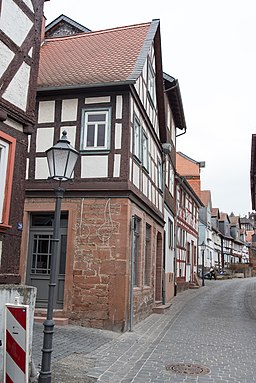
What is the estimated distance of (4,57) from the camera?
6.74 meters

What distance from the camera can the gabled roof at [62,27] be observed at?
19016 mm

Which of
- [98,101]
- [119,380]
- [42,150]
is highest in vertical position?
[98,101]

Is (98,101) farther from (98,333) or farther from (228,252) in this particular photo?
(228,252)

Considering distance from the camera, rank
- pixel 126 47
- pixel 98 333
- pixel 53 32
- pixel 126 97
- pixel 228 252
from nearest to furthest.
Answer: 1. pixel 98 333
2. pixel 126 97
3. pixel 126 47
4. pixel 53 32
5. pixel 228 252

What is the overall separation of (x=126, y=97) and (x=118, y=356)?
661 cm

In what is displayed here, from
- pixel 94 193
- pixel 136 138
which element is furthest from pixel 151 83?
pixel 94 193

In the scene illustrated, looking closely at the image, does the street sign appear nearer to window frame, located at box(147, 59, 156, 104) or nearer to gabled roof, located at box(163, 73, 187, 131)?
window frame, located at box(147, 59, 156, 104)

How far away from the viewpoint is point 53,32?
19.2 metres

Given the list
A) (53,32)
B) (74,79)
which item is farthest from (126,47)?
(53,32)

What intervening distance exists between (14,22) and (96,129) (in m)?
5.29

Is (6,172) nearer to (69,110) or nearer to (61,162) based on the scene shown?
(61,162)

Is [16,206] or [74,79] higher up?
[74,79]

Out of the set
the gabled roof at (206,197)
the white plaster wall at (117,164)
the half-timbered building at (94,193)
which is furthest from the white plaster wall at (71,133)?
the gabled roof at (206,197)

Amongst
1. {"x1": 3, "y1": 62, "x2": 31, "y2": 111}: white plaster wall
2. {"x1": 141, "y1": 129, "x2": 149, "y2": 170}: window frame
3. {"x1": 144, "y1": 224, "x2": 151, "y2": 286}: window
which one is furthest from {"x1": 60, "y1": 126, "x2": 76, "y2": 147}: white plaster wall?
{"x1": 3, "y1": 62, "x2": 31, "y2": 111}: white plaster wall
